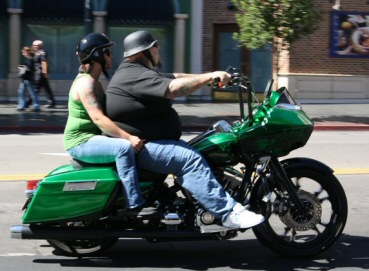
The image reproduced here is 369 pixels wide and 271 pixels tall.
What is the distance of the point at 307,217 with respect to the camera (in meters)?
5.39

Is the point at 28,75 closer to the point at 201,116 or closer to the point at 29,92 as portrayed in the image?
the point at 29,92

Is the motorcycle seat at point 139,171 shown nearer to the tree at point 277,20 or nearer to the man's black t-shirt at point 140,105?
the man's black t-shirt at point 140,105

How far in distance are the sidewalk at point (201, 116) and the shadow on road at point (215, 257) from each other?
414 inches

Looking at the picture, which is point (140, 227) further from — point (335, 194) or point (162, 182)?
point (335, 194)

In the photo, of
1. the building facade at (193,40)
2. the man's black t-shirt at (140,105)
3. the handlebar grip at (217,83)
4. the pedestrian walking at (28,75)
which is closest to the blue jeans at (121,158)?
the man's black t-shirt at (140,105)

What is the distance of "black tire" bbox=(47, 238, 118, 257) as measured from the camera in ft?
18.0

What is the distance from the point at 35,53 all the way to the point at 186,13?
6.57 metres

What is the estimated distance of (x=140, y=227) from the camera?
525cm

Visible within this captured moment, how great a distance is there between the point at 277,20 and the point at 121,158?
13635 millimetres

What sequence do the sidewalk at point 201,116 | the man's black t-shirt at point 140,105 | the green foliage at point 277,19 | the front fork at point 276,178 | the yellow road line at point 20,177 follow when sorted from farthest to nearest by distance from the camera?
the green foliage at point 277,19
the sidewalk at point 201,116
the yellow road line at point 20,177
the front fork at point 276,178
the man's black t-shirt at point 140,105

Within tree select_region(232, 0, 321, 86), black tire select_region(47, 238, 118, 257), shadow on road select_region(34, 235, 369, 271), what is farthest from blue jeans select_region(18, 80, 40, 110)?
black tire select_region(47, 238, 118, 257)

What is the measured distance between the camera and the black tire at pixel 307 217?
Result: 5.38 m

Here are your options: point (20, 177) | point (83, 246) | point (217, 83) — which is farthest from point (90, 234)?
point (20, 177)

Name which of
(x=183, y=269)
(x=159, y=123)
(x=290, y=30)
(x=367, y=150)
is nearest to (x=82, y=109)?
(x=159, y=123)
